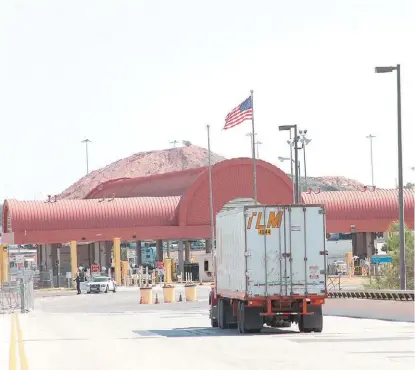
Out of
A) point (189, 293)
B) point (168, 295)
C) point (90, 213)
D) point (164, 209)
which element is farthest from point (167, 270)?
point (168, 295)

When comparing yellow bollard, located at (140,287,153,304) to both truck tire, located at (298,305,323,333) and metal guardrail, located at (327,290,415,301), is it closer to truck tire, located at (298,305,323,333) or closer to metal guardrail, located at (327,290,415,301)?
metal guardrail, located at (327,290,415,301)

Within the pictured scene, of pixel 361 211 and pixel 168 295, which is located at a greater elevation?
pixel 361 211

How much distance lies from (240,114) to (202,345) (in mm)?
34488

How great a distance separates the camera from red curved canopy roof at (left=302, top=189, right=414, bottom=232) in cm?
9400

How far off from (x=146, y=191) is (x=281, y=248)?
247 ft

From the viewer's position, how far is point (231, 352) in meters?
22.6

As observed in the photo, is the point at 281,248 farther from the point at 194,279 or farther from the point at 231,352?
the point at 194,279

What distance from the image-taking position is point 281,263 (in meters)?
29.8

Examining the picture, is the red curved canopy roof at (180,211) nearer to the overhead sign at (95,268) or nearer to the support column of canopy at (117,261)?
the support column of canopy at (117,261)

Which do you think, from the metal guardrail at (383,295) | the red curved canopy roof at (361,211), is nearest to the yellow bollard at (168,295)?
the metal guardrail at (383,295)

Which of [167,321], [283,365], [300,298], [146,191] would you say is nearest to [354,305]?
[167,321]

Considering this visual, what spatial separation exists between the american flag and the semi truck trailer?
28491mm

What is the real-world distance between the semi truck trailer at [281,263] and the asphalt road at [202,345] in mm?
643

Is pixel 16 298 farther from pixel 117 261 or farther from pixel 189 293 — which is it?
pixel 117 261
